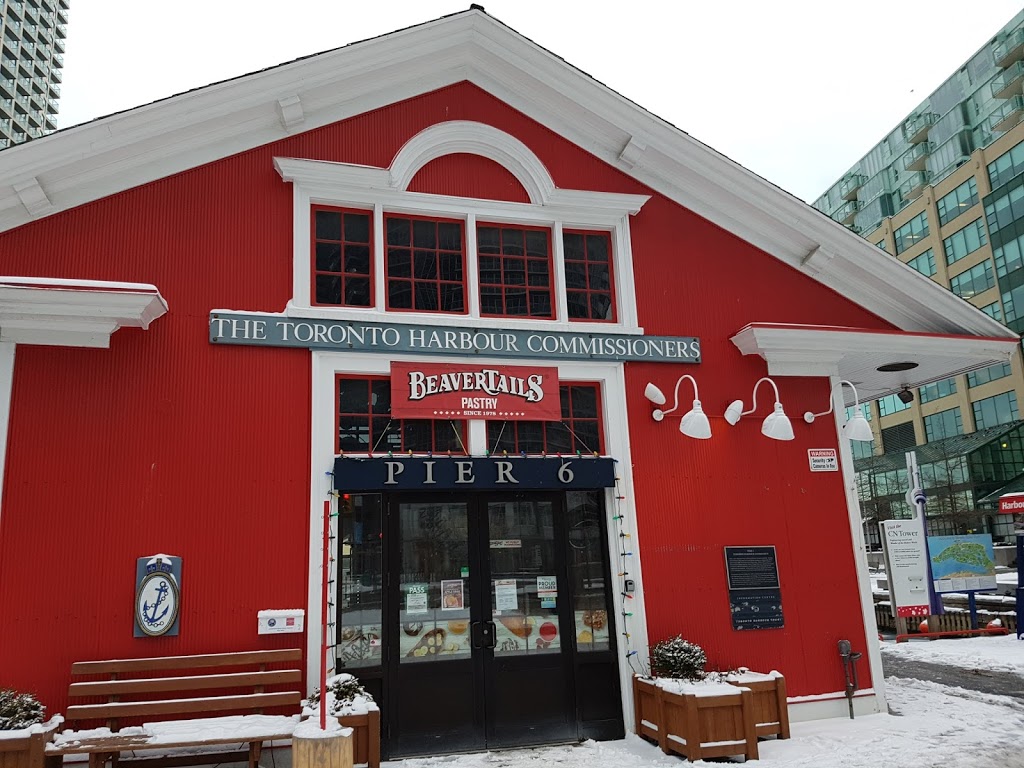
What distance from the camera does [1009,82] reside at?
152 ft

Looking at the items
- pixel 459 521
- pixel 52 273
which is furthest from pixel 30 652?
pixel 459 521

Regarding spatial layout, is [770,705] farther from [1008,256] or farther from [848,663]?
[1008,256]

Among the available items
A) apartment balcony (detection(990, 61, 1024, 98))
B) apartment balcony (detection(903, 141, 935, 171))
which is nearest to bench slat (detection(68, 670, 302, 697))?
apartment balcony (detection(990, 61, 1024, 98))

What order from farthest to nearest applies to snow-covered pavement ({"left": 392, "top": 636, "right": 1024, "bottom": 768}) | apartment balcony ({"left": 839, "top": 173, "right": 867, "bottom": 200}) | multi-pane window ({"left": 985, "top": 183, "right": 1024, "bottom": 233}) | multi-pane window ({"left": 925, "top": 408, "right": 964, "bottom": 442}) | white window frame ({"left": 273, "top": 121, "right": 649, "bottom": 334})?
apartment balcony ({"left": 839, "top": 173, "right": 867, "bottom": 200}), multi-pane window ({"left": 925, "top": 408, "right": 964, "bottom": 442}), multi-pane window ({"left": 985, "top": 183, "right": 1024, "bottom": 233}), white window frame ({"left": 273, "top": 121, "right": 649, "bottom": 334}), snow-covered pavement ({"left": 392, "top": 636, "right": 1024, "bottom": 768})

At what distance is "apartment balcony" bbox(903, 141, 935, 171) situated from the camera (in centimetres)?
5551

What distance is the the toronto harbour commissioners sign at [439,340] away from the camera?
802 cm

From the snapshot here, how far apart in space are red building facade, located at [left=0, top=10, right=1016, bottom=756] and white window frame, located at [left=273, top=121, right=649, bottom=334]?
0.03 meters

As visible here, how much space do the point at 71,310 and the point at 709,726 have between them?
697 centimetres

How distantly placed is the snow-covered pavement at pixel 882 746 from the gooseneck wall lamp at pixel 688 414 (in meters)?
3.19

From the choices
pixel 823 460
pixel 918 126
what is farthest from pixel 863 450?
pixel 823 460

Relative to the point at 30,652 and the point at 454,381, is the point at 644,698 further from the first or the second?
the point at 30,652

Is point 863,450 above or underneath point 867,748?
above

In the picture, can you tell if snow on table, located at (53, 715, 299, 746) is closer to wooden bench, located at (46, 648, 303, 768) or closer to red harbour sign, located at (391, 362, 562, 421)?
wooden bench, located at (46, 648, 303, 768)

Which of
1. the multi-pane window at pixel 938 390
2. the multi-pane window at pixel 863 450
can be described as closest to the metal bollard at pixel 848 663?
the multi-pane window at pixel 938 390
